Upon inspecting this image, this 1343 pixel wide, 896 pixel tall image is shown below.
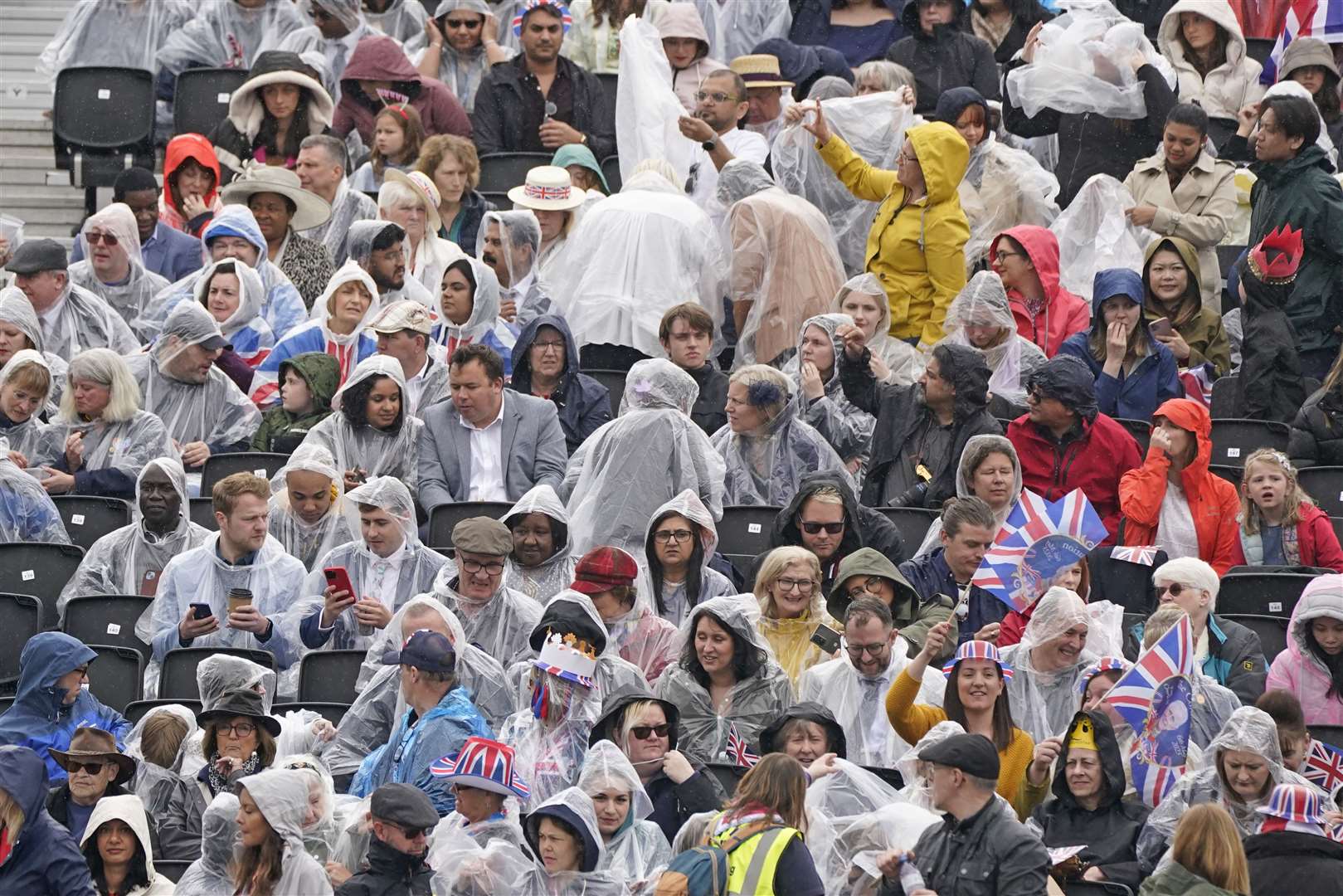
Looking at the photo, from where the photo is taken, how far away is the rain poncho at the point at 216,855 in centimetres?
913

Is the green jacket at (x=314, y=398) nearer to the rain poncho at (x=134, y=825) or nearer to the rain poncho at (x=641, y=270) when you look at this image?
the rain poncho at (x=641, y=270)

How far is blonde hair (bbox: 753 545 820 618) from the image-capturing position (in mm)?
10852

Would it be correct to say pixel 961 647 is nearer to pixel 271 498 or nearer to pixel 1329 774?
pixel 1329 774

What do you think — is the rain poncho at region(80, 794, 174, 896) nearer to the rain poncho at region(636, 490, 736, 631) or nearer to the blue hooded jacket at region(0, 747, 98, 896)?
the blue hooded jacket at region(0, 747, 98, 896)

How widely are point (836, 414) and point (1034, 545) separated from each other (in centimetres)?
209

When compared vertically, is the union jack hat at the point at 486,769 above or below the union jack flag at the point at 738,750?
above

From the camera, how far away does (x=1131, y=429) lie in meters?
12.7

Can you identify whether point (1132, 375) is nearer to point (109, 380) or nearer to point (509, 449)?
point (509, 449)

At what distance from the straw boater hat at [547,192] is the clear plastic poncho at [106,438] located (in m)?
2.65

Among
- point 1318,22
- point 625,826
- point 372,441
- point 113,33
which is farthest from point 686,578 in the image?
point 113,33

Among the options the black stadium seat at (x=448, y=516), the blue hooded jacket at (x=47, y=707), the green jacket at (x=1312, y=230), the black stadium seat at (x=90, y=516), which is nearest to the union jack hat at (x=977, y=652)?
the black stadium seat at (x=448, y=516)

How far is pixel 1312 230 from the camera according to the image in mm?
13492

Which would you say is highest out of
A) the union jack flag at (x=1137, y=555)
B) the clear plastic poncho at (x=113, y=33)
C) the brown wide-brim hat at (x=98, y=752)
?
the clear plastic poncho at (x=113, y=33)

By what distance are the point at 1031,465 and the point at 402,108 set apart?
4959 mm
